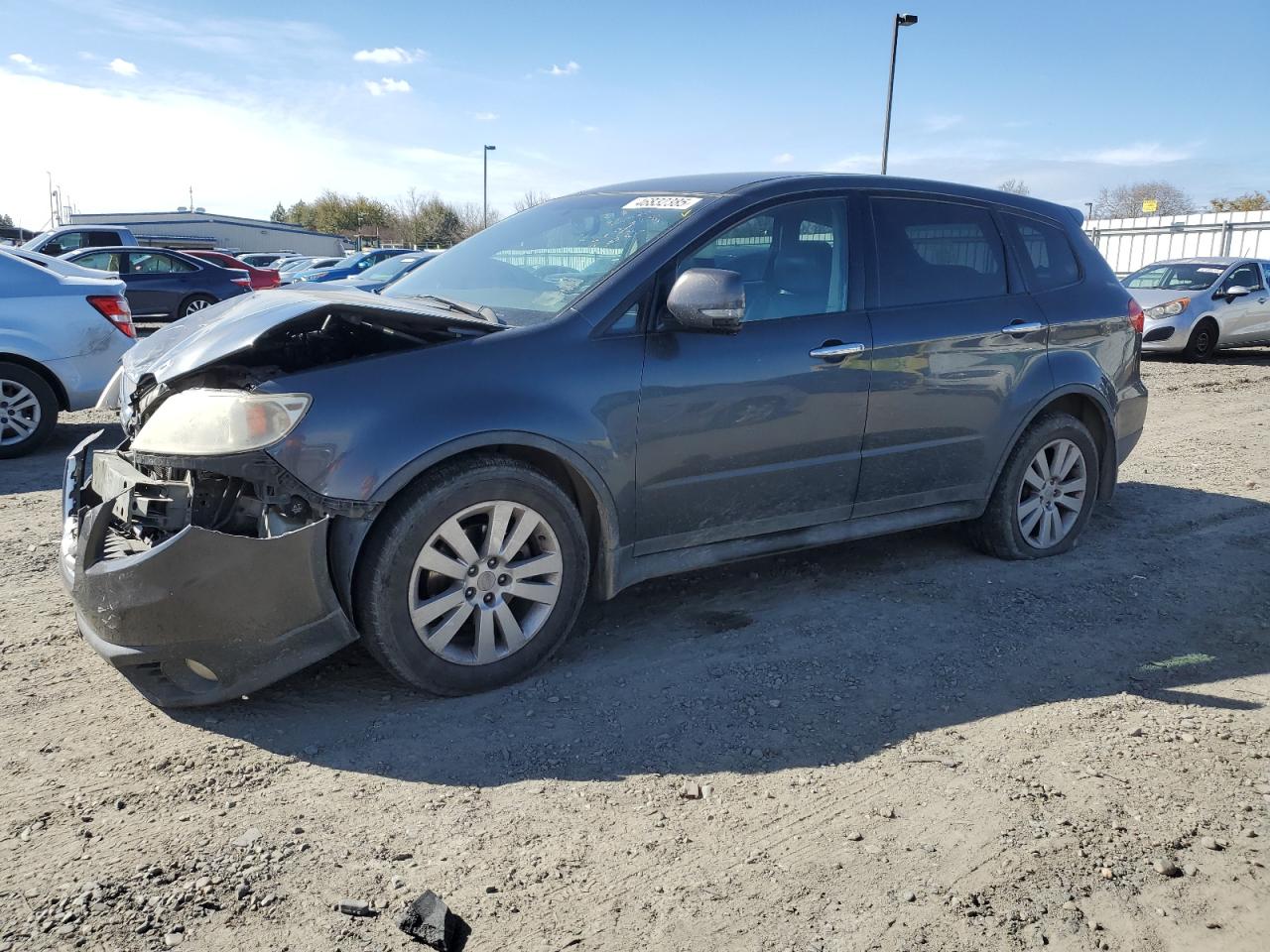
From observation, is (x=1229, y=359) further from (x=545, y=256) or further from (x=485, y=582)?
(x=485, y=582)

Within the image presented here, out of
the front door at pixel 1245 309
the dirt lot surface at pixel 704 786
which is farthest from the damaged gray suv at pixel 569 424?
the front door at pixel 1245 309

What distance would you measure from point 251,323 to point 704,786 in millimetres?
2167

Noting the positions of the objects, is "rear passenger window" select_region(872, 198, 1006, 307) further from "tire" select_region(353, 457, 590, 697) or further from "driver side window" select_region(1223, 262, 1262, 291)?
"driver side window" select_region(1223, 262, 1262, 291)

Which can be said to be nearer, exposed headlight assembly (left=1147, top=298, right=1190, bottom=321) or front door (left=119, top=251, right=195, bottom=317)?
exposed headlight assembly (left=1147, top=298, right=1190, bottom=321)

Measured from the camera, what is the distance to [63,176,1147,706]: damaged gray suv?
10.6ft

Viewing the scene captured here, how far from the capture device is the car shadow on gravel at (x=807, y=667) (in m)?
3.27

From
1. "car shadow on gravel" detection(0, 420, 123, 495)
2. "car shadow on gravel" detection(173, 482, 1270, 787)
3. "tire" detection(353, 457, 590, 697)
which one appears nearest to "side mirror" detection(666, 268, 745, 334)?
"tire" detection(353, 457, 590, 697)

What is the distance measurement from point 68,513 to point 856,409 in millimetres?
3183

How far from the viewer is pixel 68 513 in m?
3.79

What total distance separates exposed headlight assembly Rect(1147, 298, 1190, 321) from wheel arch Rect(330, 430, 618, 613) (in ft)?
44.8

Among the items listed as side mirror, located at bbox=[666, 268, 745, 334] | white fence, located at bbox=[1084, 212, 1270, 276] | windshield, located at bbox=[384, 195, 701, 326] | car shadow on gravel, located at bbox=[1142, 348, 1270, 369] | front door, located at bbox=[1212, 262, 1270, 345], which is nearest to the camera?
side mirror, located at bbox=[666, 268, 745, 334]

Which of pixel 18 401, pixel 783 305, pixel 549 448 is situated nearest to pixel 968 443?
pixel 783 305

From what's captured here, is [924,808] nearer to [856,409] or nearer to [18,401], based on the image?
[856,409]

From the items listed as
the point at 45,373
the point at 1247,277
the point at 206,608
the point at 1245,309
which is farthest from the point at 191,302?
the point at 1247,277
